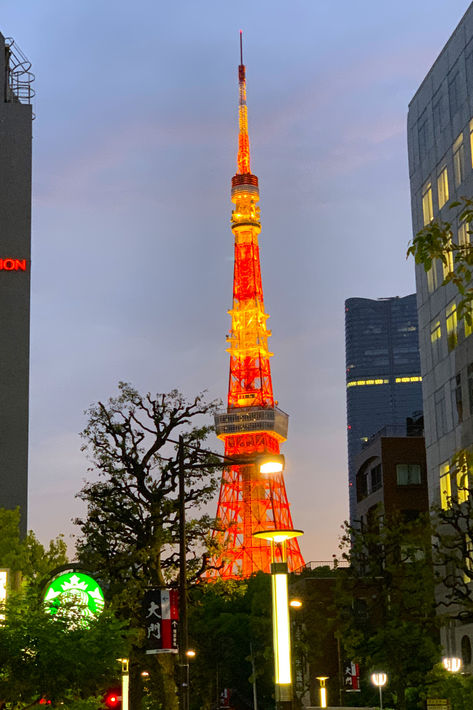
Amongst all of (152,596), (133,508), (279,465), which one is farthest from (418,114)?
(279,465)

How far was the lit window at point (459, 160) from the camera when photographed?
6381 centimetres

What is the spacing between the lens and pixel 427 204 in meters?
71.0

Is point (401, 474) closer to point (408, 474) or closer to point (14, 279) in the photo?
point (408, 474)

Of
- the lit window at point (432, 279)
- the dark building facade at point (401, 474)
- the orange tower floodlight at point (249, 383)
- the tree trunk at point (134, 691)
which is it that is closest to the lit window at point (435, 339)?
the lit window at point (432, 279)

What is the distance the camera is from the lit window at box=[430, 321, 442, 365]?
67.5 meters

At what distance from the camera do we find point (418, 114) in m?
73.4

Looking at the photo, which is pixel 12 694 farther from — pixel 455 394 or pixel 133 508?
pixel 455 394

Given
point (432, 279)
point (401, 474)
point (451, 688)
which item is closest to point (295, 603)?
point (451, 688)

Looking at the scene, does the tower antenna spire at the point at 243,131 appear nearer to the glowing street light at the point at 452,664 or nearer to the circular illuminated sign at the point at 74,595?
the glowing street light at the point at 452,664

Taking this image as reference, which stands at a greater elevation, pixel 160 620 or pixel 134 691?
pixel 160 620

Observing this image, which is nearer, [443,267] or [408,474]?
[443,267]

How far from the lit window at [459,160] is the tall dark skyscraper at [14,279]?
31.4 metres

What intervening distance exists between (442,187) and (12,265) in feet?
101

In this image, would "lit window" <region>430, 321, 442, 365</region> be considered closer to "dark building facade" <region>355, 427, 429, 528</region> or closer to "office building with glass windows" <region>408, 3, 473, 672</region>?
"office building with glass windows" <region>408, 3, 473, 672</region>
